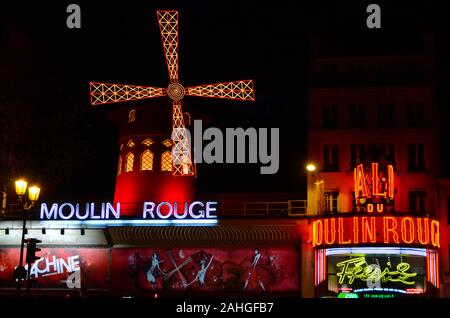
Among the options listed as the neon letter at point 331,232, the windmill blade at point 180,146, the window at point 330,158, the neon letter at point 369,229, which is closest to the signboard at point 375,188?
the neon letter at point 369,229

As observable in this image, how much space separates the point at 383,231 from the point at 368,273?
1610mm

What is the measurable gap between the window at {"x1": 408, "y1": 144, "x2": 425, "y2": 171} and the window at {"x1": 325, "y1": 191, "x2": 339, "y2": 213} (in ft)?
8.96

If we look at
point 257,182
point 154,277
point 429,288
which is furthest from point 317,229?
point 257,182

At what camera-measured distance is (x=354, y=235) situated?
24188 mm

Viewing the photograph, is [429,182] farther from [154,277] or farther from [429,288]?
[154,277]

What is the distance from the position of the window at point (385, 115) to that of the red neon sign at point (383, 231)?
405cm

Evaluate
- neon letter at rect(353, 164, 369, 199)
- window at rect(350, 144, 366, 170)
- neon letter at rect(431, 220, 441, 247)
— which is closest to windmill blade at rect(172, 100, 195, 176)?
window at rect(350, 144, 366, 170)

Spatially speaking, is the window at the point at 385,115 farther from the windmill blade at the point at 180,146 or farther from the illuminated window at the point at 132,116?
the illuminated window at the point at 132,116

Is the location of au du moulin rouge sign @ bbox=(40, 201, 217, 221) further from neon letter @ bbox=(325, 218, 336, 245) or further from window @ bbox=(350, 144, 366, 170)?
window @ bbox=(350, 144, 366, 170)

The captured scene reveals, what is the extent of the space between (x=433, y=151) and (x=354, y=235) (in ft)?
14.9

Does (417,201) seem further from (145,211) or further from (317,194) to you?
(145,211)

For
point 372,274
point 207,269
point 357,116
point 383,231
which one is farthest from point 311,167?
point 207,269

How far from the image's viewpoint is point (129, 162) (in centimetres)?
2878

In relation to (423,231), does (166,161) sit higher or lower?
higher
